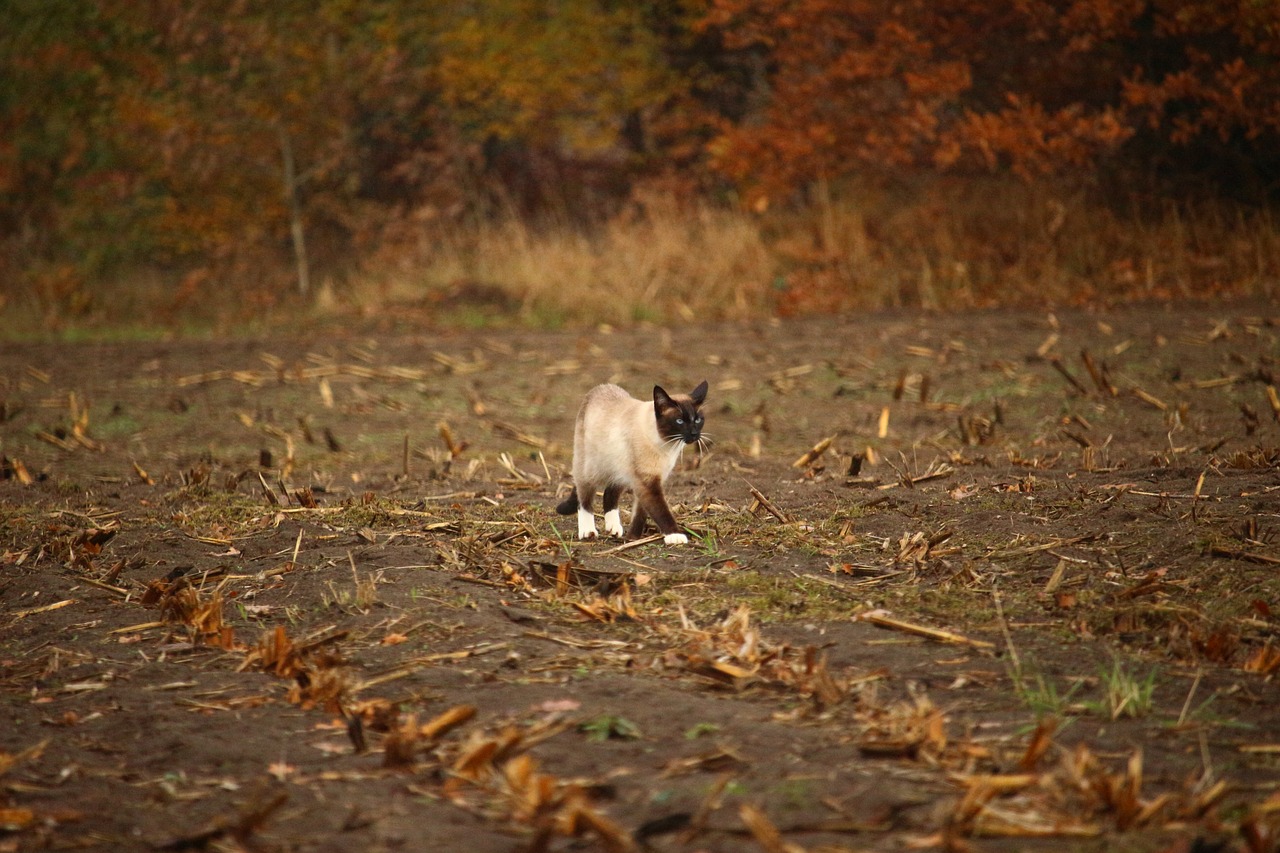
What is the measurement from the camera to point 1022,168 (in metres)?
16.6

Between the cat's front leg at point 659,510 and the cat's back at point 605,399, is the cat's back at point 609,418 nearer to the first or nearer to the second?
the cat's back at point 605,399

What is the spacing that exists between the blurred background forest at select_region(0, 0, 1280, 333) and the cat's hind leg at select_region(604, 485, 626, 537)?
407 inches

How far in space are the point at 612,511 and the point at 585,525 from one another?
169 mm

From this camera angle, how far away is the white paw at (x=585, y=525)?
6266mm

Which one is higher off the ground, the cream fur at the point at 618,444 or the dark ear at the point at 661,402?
the dark ear at the point at 661,402

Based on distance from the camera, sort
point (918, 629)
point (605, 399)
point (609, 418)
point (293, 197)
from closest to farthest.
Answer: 1. point (918, 629)
2. point (609, 418)
3. point (605, 399)
4. point (293, 197)

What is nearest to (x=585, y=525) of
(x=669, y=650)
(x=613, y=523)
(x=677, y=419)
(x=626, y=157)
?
(x=613, y=523)

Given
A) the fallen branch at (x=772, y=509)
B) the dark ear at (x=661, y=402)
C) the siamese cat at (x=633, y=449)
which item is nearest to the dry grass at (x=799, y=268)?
the fallen branch at (x=772, y=509)

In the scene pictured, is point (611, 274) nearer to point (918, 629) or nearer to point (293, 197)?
point (293, 197)

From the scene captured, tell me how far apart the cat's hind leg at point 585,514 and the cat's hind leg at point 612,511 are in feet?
0.27

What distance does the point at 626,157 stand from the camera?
26578 millimetres

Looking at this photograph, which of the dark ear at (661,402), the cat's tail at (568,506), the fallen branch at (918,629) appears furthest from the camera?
the cat's tail at (568,506)

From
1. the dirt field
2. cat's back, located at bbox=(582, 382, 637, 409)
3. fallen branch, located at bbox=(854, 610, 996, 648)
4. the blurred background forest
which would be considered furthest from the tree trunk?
fallen branch, located at bbox=(854, 610, 996, 648)

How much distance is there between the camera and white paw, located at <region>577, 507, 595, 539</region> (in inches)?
247
